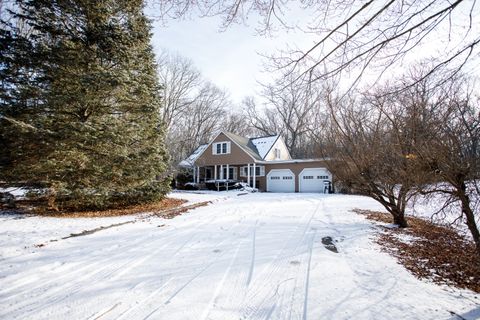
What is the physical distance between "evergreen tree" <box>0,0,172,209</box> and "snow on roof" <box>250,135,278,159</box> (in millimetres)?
17751

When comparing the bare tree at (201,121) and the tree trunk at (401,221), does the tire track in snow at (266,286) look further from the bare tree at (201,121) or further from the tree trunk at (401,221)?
the bare tree at (201,121)

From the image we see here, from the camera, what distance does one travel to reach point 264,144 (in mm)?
27688

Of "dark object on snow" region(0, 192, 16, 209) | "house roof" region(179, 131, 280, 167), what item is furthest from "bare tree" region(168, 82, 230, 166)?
"dark object on snow" region(0, 192, 16, 209)

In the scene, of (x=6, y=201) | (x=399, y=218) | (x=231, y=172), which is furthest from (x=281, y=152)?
(x=6, y=201)

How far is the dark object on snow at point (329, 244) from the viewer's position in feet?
17.2

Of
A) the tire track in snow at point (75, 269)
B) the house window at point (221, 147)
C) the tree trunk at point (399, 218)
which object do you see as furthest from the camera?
the house window at point (221, 147)

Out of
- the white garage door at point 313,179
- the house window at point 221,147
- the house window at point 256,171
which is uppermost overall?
the house window at point 221,147

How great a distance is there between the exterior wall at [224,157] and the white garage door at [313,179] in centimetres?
478

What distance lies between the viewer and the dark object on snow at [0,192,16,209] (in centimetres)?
909

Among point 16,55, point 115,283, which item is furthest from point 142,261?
point 16,55

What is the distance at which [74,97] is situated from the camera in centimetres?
838

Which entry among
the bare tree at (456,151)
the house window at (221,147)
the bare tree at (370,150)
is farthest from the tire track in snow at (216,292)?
the house window at (221,147)

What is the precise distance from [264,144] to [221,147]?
15.6 feet

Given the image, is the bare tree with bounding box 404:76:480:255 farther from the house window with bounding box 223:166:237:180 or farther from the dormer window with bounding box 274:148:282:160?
the dormer window with bounding box 274:148:282:160
